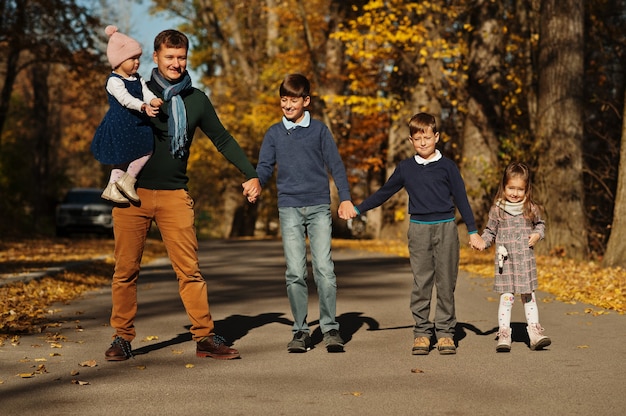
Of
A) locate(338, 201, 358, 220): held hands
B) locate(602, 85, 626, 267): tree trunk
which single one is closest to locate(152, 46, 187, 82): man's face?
locate(338, 201, 358, 220): held hands

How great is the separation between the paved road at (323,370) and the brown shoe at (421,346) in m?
0.07

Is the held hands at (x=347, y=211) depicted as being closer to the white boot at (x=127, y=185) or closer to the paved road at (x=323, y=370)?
the paved road at (x=323, y=370)

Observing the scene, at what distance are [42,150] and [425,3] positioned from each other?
73.0ft

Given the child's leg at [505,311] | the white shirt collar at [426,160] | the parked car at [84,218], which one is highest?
the white shirt collar at [426,160]

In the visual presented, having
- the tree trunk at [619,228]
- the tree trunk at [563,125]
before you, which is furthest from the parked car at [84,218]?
the tree trunk at [619,228]

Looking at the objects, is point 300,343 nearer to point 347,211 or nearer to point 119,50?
point 347,211

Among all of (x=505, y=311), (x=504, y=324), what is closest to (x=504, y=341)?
(x=504, y=324)

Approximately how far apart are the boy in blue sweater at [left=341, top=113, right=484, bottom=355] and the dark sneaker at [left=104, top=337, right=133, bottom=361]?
2.04m

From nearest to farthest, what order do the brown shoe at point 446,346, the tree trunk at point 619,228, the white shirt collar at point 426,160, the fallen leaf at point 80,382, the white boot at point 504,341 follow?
the fallen leaf at point 80,382
the brown shoe at point 446,346
the white boot at point 504,341
the white shirt collar at point 426,160
the tree trunk at point 619,228

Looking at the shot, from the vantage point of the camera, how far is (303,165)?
8.16m

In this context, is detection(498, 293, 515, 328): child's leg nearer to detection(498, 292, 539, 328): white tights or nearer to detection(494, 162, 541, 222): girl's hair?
detection(498, 292, 539, 328): white tights

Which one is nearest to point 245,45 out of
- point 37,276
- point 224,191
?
point 224,191

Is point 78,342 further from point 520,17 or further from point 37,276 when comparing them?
point 520,17

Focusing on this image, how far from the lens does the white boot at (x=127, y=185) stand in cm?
745
